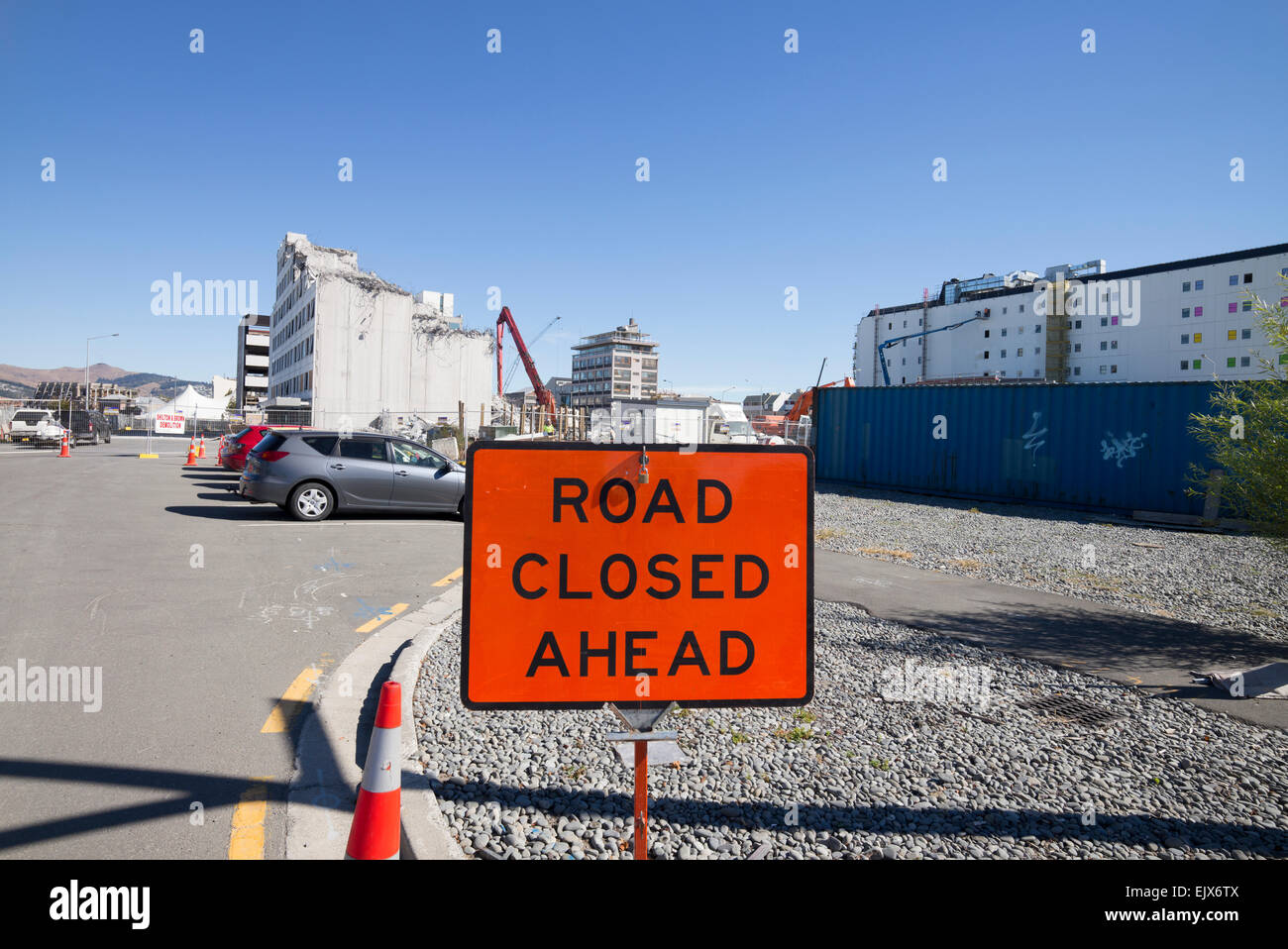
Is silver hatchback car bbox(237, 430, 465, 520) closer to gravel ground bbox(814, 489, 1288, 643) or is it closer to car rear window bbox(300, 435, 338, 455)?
car rear window bbox(300, 435, 338, 455)

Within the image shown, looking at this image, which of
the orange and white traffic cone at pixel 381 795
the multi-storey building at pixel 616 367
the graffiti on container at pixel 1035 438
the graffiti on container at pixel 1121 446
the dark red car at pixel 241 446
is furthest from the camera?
the multi-storey building at pixel 616 367

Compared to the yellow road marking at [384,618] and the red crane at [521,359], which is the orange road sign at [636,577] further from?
the red crane at [521,359]

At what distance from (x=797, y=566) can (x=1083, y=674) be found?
13.2 ft

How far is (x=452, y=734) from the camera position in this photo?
4.25 meters

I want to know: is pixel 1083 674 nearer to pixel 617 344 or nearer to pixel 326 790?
pixel 326 790

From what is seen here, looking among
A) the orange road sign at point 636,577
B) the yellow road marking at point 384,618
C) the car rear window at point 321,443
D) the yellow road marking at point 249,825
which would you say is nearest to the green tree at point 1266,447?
the orange road sign at point 636,577

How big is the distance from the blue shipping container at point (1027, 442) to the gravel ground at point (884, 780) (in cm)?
1359

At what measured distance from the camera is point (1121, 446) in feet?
56.3

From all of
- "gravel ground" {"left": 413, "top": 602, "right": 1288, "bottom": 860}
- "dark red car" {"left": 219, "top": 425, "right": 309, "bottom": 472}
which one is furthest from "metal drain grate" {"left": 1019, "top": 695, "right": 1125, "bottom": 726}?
"dark red car" {"left": 219, "top": 425, "right": 309, "bottom": 472}

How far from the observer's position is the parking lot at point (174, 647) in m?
3.29

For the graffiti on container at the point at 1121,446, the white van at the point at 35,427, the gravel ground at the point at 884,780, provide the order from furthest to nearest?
1. the white van at the point at 35,427
2. the graffiti on container at the point at 1121,446
3. the gravel ground at the point at 884,780

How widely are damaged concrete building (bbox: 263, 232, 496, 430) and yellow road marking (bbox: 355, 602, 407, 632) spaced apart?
184 ft
